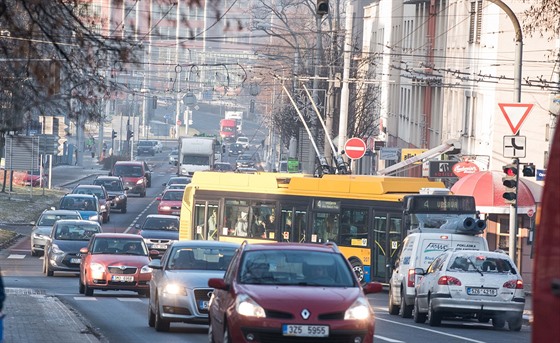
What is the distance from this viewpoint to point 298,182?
35875 mm

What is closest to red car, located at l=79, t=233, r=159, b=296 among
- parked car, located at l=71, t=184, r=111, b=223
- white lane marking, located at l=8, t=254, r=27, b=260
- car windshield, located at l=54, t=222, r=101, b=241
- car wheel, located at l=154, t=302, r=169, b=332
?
car windshield, located at l=54, t=222, r=101, b=241

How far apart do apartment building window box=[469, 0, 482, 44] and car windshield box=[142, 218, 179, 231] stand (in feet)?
40.9

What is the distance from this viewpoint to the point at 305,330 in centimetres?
1365

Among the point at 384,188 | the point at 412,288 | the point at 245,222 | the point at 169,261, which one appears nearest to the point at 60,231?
the point at 245,222

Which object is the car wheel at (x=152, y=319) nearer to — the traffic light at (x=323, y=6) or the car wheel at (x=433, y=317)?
Answer: the car wheel at (x=433, y=317)

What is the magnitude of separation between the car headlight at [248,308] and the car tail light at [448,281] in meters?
9.55

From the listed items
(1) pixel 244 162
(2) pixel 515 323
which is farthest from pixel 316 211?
(1) pixel 244 162

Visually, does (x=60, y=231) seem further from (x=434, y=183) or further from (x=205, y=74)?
(x=205, y=74)

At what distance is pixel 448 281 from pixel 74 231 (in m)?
16.4

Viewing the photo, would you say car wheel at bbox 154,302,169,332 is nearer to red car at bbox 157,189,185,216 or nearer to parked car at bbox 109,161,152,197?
red car at bbox 157,189,185,216

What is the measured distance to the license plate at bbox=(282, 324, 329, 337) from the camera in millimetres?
13641

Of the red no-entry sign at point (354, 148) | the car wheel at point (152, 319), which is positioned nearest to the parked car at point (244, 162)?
the red no-entry sign at point (354, 148)

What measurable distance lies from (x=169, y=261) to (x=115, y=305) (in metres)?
6.32

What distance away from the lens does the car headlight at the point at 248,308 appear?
13.8m
